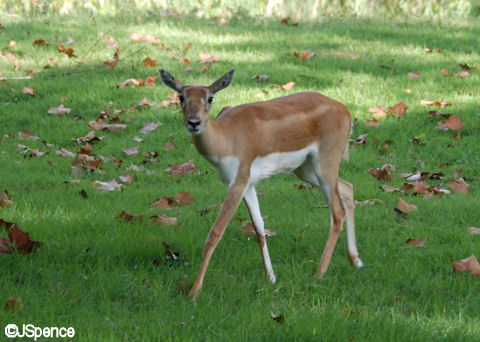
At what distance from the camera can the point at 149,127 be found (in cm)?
866

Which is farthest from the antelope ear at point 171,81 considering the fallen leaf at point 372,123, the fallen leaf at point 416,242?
the fallen leaf at point 372,123

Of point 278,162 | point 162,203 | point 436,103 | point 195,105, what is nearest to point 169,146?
Answer: point 162,203

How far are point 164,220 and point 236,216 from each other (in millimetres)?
763

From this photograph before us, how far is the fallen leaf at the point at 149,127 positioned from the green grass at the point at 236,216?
0.40ft

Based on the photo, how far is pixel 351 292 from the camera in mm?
4688

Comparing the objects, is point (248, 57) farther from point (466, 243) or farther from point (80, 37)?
point (466, 243)

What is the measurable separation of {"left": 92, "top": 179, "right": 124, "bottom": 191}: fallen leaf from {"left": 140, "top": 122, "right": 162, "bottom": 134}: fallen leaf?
1804 mm

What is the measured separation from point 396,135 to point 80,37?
5.82 metres

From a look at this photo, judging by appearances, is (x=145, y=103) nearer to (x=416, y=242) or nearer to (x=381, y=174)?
(x=381, y=174)

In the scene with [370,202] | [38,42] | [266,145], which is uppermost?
[266,145]

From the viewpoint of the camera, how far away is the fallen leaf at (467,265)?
499cm

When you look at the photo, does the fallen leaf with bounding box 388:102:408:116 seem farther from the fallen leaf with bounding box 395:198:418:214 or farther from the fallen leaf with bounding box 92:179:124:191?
the fallen leaf with bounding box 92:179:124:191

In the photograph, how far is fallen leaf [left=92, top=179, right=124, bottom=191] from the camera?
21.8 feet

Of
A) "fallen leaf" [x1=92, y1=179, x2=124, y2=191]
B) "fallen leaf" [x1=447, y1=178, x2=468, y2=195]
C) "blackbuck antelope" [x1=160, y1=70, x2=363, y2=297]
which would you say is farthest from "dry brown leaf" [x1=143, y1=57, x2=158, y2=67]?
"blackbuck antelope" [x1=160, y1=70, x2=363, y2=297]
